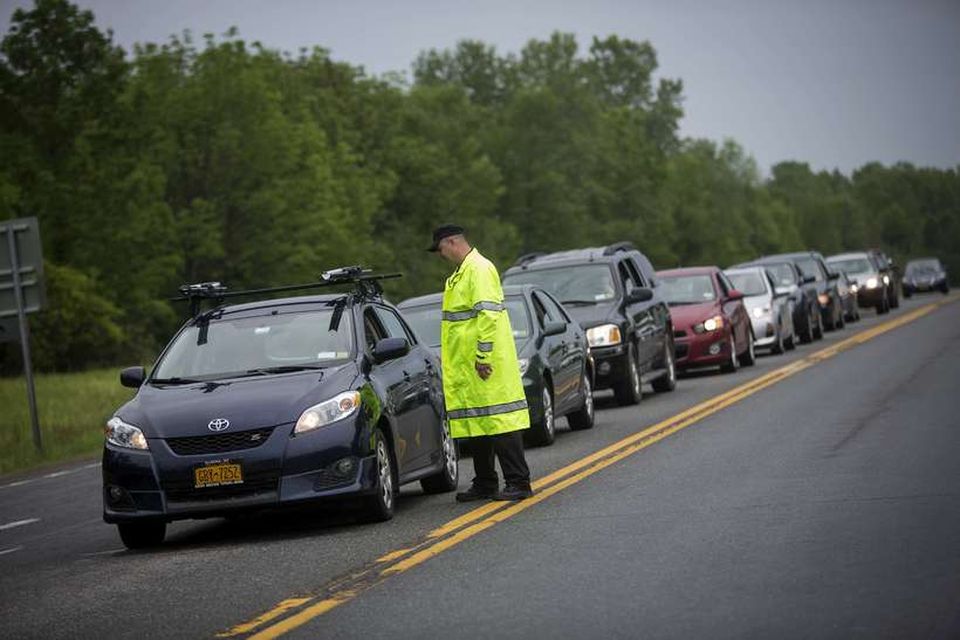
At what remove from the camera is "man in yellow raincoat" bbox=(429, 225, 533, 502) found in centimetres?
1288

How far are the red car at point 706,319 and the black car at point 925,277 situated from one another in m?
54.6

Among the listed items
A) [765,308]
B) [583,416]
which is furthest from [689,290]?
[583,416]

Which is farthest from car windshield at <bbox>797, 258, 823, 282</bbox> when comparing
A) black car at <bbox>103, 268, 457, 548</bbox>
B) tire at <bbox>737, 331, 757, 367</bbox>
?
black car at <bbox>103, 268, 457, 548</bbox>

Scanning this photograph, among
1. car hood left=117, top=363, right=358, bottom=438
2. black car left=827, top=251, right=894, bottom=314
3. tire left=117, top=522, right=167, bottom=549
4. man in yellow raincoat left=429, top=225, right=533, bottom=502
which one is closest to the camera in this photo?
car hood left=117, top=363, right=358, bottom=438

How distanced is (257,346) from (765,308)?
22529 mm

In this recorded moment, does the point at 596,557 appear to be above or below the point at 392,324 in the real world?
below

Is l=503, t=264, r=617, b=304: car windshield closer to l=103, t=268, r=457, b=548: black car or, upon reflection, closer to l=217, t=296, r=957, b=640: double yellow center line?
l=217, t=296, r=957, b=640: double yellow center line

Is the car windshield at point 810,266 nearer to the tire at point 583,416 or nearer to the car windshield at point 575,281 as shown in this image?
the car windshield at point 575,281

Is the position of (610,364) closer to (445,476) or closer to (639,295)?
(639,295)

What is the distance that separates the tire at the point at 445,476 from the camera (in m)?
14.1

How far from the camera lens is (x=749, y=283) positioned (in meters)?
35.5

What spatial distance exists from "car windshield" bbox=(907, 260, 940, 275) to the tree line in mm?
20450

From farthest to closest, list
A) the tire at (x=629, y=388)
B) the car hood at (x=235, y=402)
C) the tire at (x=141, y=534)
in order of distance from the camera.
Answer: the tire at (x=629, y=388) < the tire at (x=141, y=534) < the car hood at (x=235, y=402)

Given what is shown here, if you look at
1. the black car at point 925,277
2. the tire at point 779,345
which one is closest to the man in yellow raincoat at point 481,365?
the tire at point 779,345
